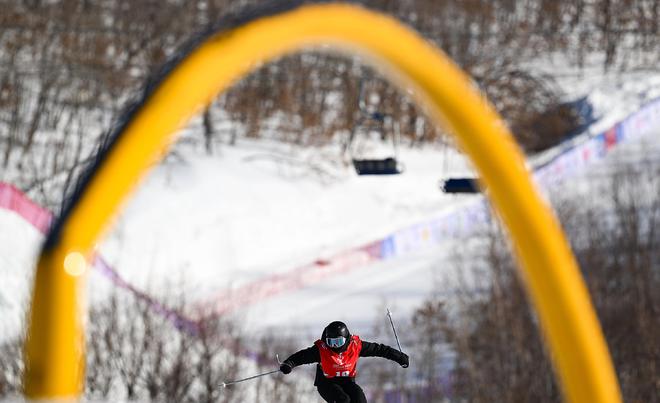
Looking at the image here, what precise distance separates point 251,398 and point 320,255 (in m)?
8.64

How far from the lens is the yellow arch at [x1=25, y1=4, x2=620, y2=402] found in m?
4.02

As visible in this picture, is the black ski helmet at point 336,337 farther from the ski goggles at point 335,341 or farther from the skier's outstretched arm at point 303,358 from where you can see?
the skier's outstretched arm at point 303,358

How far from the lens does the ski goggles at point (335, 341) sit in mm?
8125

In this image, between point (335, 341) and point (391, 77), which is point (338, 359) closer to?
point (335, 341)

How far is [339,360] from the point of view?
830cm

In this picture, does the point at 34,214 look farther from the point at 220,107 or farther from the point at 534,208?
the point at 534,208

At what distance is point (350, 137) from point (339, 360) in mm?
15668

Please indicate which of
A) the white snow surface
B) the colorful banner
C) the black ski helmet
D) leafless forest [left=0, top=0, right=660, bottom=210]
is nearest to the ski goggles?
the black ski helmet

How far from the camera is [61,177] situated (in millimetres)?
28578

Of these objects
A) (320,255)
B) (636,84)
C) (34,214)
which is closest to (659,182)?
(636,84)

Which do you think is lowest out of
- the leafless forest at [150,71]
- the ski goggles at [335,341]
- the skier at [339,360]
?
the skier at [339,360]

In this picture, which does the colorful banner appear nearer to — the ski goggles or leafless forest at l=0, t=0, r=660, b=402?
leafless forest at l=0, t=0, r=660, b=402

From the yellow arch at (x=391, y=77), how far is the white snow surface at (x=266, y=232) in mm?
16412

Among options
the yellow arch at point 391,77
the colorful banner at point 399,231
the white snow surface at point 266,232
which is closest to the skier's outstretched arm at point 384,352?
the yellow arch at point 391,77
